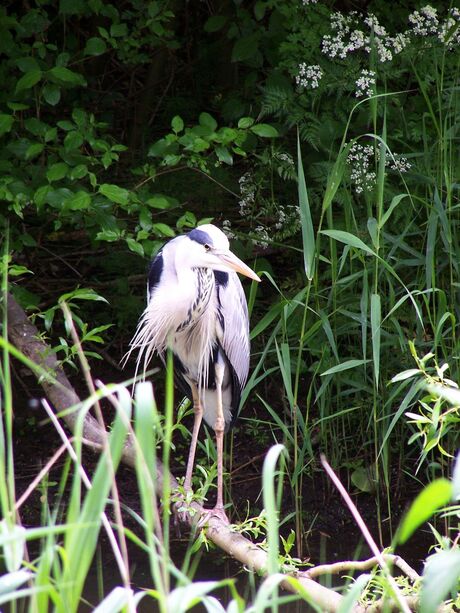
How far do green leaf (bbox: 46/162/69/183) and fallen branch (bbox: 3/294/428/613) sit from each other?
41 cm

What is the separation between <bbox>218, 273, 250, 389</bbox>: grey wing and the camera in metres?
3.10

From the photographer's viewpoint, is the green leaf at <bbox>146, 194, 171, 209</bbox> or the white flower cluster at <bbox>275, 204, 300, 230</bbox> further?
the white flower cluster at <bbox>275, 204, 300, 230</bbox>

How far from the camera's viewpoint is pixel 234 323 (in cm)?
314

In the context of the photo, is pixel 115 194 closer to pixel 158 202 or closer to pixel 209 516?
pixel 158 202

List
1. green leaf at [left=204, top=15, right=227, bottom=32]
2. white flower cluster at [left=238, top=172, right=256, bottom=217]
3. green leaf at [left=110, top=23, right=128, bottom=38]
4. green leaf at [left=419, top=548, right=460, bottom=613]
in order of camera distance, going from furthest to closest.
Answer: green leaf at [left=204, top=15, right=227, bottom=32]
white flower cluster at [left=238, top=172, right=256, bottom=217]
green leaf at [left=110, top=23, right=128, bottom=38]
green leaf at [left=419, top=548, right=460, bottom=613]

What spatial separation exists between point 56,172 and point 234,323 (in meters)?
0.76

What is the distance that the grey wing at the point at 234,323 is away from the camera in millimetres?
3096

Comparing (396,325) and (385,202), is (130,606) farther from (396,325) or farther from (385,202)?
(385,202)

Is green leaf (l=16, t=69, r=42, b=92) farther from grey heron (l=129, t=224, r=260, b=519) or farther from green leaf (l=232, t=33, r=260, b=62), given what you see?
green leaf (l=232, t=33, r=260, b=62)

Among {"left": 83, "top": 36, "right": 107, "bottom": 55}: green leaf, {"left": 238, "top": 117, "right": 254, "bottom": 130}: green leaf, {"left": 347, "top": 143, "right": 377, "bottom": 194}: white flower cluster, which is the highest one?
{"left": 83, "top": 36, "right": 107, "bottom": 55}: green leaf

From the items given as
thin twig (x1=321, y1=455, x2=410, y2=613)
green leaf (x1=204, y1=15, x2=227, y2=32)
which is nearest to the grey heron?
thin twig (x1=321, y1=455, x2=410, y2=613)

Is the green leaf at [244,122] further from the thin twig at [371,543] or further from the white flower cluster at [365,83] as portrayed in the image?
the thin twig at [371,543]

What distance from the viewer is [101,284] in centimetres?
415

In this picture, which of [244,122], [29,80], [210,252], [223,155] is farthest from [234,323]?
[29,80]
